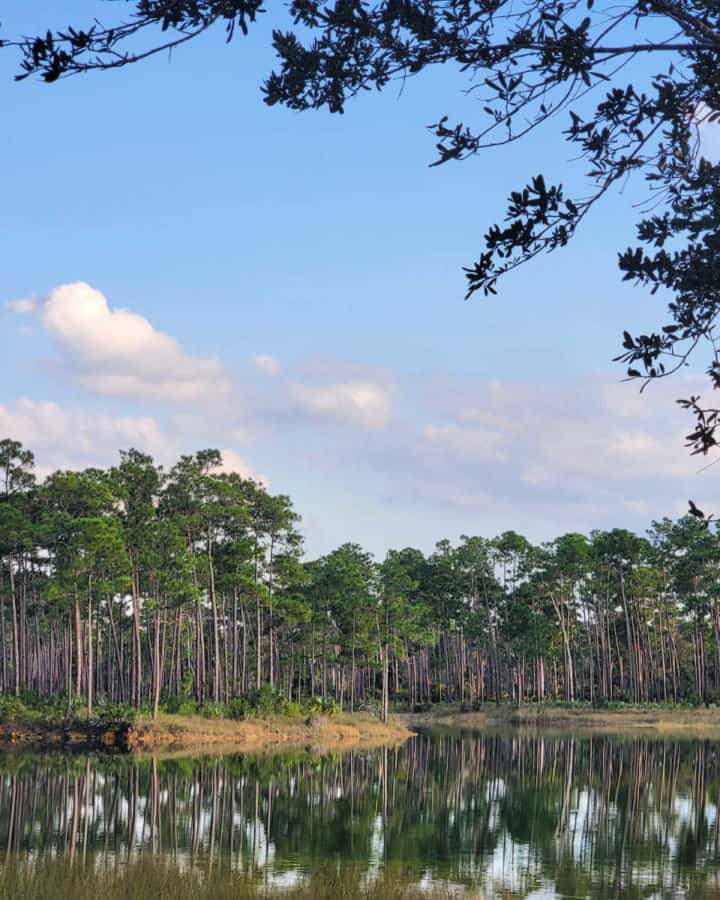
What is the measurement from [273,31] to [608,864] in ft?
59.8

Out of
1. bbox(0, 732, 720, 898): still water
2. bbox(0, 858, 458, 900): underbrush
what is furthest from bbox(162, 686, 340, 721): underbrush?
bbox(0, 858, 458, 900): underbrush

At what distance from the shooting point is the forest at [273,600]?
184ft

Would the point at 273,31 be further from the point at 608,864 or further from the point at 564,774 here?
the point at 564,774

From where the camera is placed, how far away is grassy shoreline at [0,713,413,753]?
4950cm

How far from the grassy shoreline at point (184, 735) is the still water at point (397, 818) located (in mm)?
5741

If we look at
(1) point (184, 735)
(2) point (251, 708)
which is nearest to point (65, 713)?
(1) point (184, 735)

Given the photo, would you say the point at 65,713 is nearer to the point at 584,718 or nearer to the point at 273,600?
the point at 273,600

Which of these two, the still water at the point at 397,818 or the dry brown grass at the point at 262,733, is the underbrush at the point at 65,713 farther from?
the still water at the point at 397,818

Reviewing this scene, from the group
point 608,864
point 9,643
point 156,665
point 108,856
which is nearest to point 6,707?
point 156,665

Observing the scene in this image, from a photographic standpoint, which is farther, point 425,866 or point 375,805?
point 375,805

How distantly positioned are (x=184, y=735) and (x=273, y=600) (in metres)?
11.3

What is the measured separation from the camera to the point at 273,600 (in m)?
61.5

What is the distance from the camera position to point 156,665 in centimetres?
5450

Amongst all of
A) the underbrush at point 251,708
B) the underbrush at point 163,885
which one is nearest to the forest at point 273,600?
the underbrush at point 251,708
